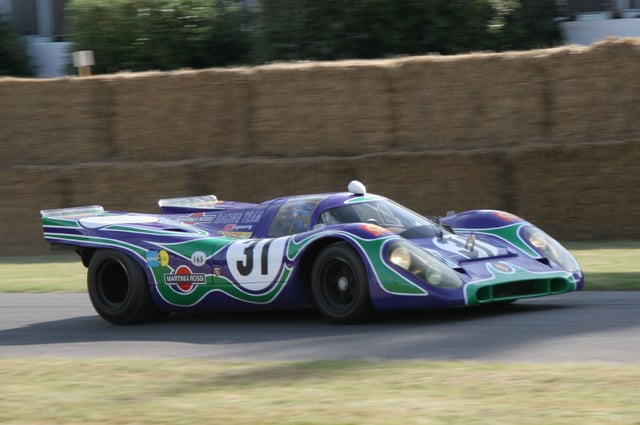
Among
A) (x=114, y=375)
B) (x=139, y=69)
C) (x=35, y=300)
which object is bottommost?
(x=35, y=300)

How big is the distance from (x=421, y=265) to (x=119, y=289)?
302 cm

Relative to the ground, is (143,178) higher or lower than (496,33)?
lower

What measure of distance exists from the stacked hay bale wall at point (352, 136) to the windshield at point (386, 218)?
5.52m

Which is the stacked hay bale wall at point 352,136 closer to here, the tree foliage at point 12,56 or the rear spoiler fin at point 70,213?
the tree foliage at point 12,56

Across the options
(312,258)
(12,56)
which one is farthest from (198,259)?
(12,56)

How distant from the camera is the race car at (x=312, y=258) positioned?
770cm

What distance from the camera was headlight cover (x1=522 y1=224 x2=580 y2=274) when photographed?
27.5 feet

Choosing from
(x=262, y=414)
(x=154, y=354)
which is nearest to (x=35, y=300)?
(x=154, y=354)

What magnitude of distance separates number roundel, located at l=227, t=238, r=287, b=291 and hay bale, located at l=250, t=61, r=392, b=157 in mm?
6763

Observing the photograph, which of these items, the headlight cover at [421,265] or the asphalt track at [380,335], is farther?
the headlight cover at [421,265]

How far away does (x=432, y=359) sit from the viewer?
249 inches

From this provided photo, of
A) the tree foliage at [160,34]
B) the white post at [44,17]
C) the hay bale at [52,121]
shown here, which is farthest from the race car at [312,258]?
the white post at [44,17]

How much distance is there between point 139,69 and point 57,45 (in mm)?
3448

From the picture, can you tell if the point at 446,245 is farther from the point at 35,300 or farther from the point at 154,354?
the point at 35,300
